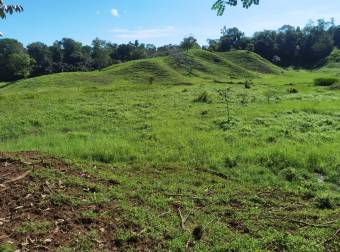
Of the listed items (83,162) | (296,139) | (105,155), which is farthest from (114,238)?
(296,139)

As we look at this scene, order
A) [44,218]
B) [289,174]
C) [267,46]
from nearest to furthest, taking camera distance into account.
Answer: [44,218] < [289,174] < [267,46]

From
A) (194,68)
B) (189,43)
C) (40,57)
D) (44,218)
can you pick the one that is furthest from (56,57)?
(44,218)

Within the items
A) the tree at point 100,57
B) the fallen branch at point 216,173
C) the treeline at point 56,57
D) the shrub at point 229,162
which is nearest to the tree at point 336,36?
the treeline at point 56,57

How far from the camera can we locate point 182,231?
623 cm

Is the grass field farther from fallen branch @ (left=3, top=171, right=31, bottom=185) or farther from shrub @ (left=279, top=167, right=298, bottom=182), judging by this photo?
fallen branch @ (left=3, top=171, right=31, bottom=185)

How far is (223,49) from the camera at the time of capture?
107 metres

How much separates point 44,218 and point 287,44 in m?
106

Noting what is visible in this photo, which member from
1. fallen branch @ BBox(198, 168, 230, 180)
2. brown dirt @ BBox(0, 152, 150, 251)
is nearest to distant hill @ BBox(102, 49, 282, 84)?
fallen branch @ BBox(198, 168, 230, 180)

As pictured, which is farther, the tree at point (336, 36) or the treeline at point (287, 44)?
the tree at point (336, 36)

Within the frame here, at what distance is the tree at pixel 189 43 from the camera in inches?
3601

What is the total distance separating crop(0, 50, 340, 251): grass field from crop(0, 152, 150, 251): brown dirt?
82 mm

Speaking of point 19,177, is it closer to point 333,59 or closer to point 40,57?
point 333,59

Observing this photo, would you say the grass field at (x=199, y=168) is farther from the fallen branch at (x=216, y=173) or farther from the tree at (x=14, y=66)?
the tree at (x=14, y=66)

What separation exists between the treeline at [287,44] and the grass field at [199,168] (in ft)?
278
